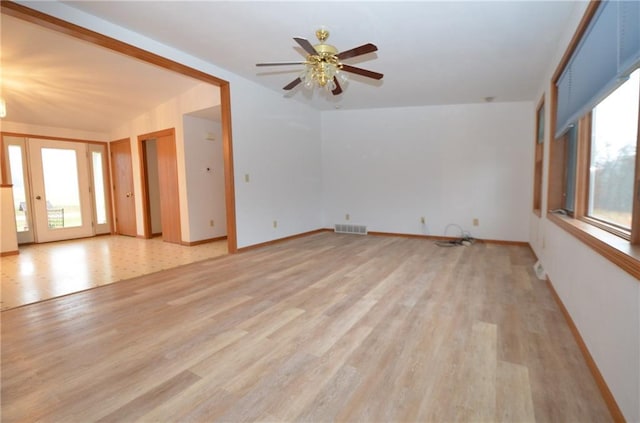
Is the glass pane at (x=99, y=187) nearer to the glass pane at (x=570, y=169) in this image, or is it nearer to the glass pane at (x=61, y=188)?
the glass pane at (x=61, y=188)

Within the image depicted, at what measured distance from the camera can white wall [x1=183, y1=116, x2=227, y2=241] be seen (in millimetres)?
5113

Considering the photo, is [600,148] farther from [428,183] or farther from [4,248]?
[4,248]

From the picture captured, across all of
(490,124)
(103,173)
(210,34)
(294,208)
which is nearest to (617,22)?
(210,34)

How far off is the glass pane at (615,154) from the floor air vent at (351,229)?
3949 millimetres

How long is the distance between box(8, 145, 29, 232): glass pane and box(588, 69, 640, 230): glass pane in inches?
321

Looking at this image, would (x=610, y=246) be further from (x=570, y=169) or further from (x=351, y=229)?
(x=351, y=229)

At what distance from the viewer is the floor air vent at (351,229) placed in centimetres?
602

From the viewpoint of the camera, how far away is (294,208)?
559cm

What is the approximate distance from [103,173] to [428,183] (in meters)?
6.99

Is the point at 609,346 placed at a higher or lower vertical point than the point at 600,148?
lower

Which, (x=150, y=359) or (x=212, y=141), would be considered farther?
(x=212, y=141)

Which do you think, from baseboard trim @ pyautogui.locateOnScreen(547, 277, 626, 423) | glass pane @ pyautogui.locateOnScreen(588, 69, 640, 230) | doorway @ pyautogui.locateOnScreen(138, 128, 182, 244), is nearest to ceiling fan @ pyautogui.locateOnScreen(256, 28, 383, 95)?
glass pane @ pyautogui.locateOnScreen(588, 69, 640, 230)

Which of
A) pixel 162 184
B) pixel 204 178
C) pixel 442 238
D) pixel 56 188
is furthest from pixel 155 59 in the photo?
pixel 442 238

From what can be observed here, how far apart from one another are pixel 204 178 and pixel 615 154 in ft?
17.6
